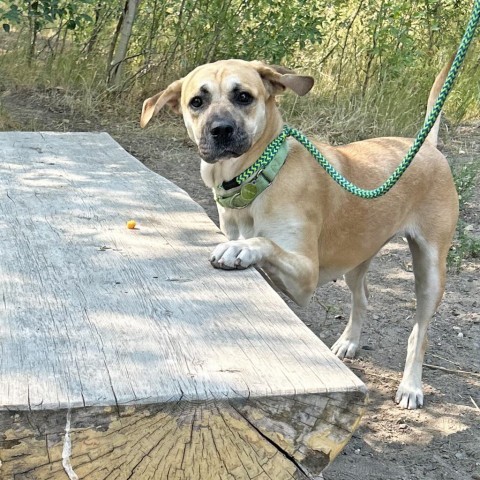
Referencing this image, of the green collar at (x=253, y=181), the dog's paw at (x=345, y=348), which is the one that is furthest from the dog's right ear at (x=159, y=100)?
the dog's paw at (x=345, y=348)

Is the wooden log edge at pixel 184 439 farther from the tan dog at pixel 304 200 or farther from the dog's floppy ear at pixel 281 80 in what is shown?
the dog's floppy ear at pixel 281 80

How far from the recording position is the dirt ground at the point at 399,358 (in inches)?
125

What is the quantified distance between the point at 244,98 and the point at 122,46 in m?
4.40

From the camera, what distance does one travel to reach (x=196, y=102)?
327cm

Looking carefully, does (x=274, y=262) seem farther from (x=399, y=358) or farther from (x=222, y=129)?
(x=399, y=358)

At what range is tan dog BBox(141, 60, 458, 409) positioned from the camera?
10.0 feet

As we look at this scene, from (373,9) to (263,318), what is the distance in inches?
243

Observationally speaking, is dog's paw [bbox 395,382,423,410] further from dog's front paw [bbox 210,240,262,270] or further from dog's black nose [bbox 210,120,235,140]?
dog's black nose [bbox 210,120,235,140]

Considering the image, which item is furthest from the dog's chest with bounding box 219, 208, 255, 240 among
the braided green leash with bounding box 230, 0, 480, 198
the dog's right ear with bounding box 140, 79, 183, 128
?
the dog's right ear with bounding box 140, 79, 183, 128

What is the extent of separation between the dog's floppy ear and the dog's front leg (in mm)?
709

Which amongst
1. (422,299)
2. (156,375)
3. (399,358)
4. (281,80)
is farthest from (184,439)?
(399,358)

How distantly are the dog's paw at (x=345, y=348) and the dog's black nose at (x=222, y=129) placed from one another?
1475 mm

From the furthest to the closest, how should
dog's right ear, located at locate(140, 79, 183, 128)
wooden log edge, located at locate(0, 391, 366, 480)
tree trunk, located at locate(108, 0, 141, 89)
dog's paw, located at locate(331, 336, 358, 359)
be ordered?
tree trunk, located at locate(108, 0, 141, 89) → dog's paw, located at locate(331, 336, 358, 359) → dog's right ear, located at locate(140, 79, 183, 128) → wooden log edge, located at locate(0, 391, 366, 480)

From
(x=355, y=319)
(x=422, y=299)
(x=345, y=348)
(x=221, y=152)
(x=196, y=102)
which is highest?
(x=196, y=102)
